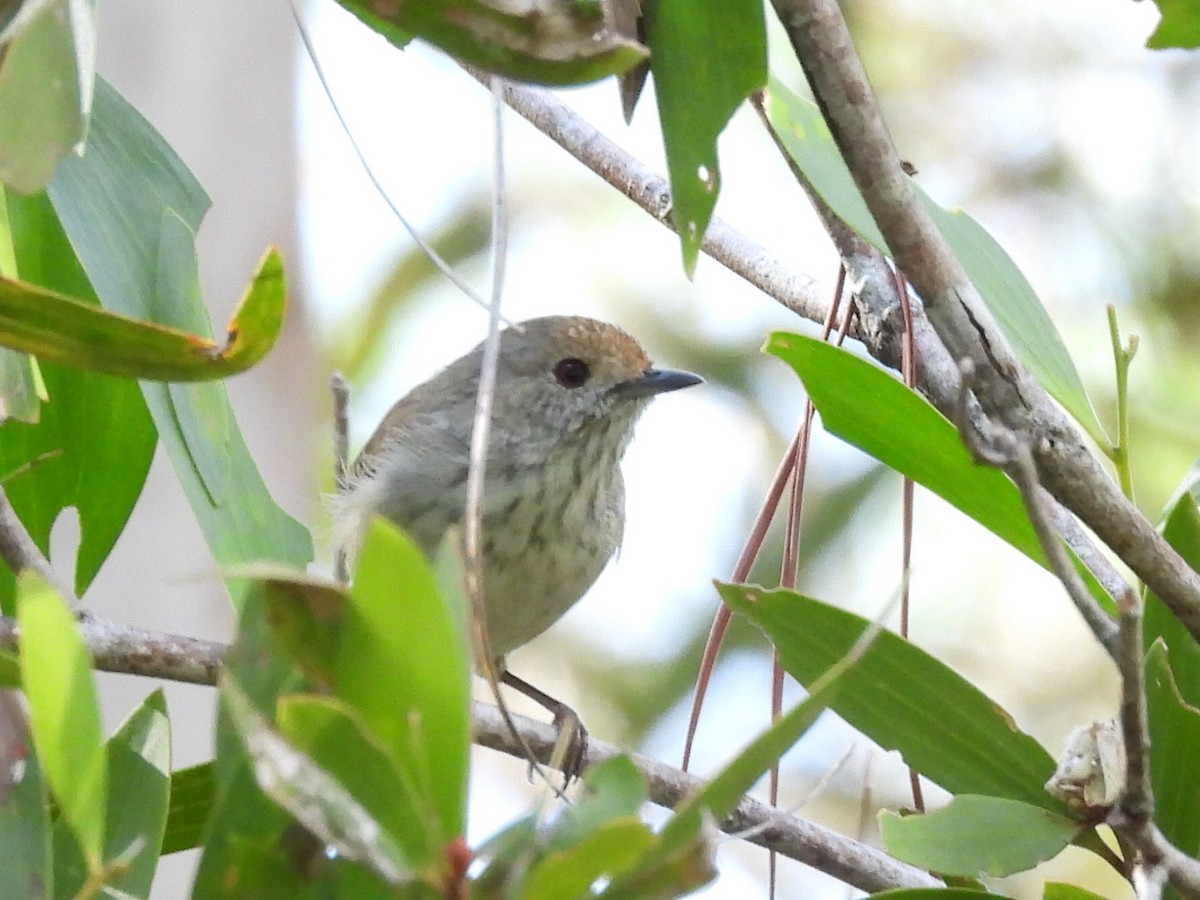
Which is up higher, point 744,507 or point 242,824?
point 744,507

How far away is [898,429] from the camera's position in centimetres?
156

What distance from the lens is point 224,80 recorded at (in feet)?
19.4

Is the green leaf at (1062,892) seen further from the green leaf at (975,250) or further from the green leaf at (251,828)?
the green leaf at (251,828)

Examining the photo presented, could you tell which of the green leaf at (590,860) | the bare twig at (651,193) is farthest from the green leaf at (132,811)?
the bare twig at (651,193)

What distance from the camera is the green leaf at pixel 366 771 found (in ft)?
2.81

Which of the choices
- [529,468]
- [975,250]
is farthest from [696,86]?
[529,468]

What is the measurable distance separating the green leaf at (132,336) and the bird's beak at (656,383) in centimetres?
217

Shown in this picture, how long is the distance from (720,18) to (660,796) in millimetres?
845

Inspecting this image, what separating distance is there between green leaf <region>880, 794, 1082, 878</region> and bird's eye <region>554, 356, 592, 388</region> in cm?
207

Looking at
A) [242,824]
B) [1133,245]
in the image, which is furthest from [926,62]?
[242,824]

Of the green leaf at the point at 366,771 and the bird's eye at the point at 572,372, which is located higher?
the bird's eye at the point at 572,372

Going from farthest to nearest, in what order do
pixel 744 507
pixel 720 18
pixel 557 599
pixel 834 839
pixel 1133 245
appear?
1. pixel 744 507
2. pixel 1133 245
3. pixel 557 599
4. pixel 834 839
5. pixel 720 18

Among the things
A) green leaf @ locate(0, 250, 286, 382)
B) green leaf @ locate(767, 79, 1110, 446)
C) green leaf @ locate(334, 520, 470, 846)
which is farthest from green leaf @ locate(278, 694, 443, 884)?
green leaf @ locate(767, 79, 1110, 446)

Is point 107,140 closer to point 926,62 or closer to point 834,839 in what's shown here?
point 834,839
